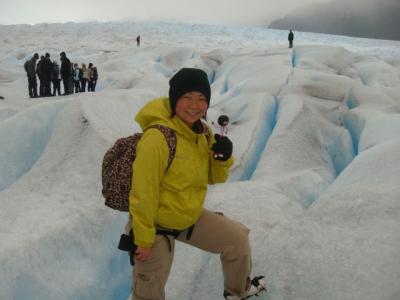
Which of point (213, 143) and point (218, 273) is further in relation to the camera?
point (218, 273)

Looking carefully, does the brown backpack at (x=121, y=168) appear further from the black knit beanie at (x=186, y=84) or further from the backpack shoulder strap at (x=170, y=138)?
the black knit beanie at (x=186, y=84)

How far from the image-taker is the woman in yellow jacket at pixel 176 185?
8.00 ft

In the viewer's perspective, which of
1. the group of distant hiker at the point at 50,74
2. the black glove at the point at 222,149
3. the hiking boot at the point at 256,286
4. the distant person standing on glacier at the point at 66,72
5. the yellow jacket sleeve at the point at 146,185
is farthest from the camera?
the distant person standing on glacier at the point at 66,72

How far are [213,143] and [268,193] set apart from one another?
7.87ft

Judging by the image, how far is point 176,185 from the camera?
102 inches

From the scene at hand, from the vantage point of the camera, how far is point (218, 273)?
12.1 ft

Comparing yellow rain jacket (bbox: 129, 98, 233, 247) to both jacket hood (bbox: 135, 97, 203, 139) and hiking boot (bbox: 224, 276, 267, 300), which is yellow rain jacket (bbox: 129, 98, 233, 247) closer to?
jacket hood (bbox: 135, 97, 203, 139)

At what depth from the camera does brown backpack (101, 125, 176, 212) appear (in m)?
2.54

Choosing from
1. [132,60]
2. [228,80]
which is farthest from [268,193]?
[132,60]

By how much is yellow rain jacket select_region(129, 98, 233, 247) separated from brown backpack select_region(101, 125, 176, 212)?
0.16 feet

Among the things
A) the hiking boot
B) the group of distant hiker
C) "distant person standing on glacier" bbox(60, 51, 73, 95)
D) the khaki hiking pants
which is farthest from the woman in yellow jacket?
"distant person standing on glacier" bbox(60, 51, 73, 95)

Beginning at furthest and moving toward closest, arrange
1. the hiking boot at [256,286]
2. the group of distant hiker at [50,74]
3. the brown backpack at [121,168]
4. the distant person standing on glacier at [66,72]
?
the distant person standing on glacier at [66,72], the group of distant hiker at [50,74], the hiking boot at [256,286], the brown backpack at [121,168]

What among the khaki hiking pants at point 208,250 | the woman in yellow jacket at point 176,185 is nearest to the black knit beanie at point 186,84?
the woman in yellow jacket at point 176,185

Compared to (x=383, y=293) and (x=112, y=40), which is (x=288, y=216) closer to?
(x=383, y=293)
